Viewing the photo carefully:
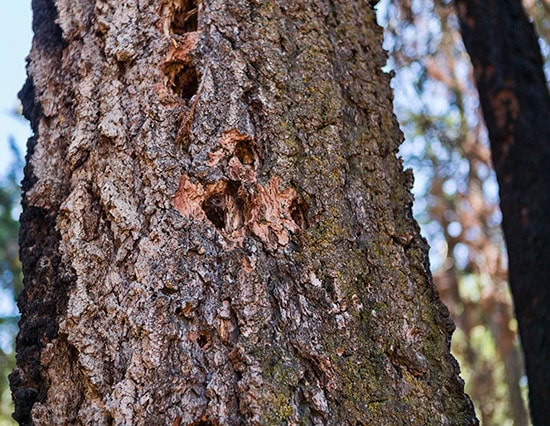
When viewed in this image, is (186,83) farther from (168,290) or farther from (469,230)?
(469,230)

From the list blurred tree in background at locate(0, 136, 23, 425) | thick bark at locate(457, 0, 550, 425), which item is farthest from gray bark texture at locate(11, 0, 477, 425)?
blurred tree in background at locate(0, 136, 23, 425)

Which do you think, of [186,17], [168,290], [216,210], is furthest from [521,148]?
[168,290]

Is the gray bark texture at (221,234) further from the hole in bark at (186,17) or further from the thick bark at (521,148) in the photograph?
the thick bark at (521,148)

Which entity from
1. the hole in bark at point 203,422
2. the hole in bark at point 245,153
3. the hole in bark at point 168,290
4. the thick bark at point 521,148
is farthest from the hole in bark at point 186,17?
the thick bark at point 521,148

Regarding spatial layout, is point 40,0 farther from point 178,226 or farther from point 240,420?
point 240,420

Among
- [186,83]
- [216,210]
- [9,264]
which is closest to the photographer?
[216,210]

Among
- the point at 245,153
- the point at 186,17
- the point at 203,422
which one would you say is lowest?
the point at 203,422

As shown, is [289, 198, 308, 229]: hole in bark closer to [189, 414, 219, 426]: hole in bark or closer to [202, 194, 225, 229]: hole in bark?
[202, 194, 225, 229]: hole in bark

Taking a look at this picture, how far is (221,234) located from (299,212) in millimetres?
179

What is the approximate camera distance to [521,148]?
3240 millimetres

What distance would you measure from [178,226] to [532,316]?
6.72ft

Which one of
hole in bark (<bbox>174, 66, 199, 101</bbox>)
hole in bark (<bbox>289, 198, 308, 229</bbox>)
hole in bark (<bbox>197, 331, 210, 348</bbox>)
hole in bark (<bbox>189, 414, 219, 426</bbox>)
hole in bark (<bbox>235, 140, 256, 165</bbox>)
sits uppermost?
hole in bark (<bbox>174, 66, 199, 101</bbox>)

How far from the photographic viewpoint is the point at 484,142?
7.45 metres

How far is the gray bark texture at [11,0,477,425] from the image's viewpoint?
49.9 inches
